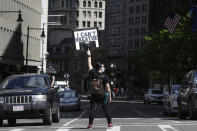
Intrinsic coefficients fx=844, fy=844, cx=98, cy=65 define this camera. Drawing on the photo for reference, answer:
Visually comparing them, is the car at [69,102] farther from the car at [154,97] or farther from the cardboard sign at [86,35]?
the car at [154,97]

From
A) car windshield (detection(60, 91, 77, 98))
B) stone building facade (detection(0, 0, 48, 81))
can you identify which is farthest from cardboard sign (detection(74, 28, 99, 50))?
stone building facade (detection(0, 0, 48, 81))

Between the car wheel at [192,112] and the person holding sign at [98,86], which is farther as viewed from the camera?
the car wheel at [192,112]

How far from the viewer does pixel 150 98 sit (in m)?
85.1

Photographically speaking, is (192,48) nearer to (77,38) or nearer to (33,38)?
(33,38)

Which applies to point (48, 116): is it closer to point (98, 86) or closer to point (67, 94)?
point (98, 86)

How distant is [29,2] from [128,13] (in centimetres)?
11139

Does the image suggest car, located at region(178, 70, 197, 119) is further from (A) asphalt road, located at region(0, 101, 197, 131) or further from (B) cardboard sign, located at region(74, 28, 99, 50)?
(B) cardboard sign, located at region(74, 28, 99, 50)

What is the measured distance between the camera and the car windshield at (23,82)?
25.7 metres

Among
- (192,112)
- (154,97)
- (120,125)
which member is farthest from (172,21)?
(120,125)

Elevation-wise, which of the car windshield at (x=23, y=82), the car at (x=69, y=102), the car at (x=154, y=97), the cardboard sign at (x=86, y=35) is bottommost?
the car at (x=154, y=97)

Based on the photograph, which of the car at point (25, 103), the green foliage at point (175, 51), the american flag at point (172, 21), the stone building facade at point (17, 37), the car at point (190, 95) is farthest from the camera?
the green foliage at point (175, 51)

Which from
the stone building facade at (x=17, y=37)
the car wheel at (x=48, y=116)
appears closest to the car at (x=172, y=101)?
the car wheel at (x=48, y=116)

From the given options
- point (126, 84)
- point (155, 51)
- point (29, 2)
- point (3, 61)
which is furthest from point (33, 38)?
point (126, 84)

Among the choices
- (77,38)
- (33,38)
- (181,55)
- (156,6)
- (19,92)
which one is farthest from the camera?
(156,6)
